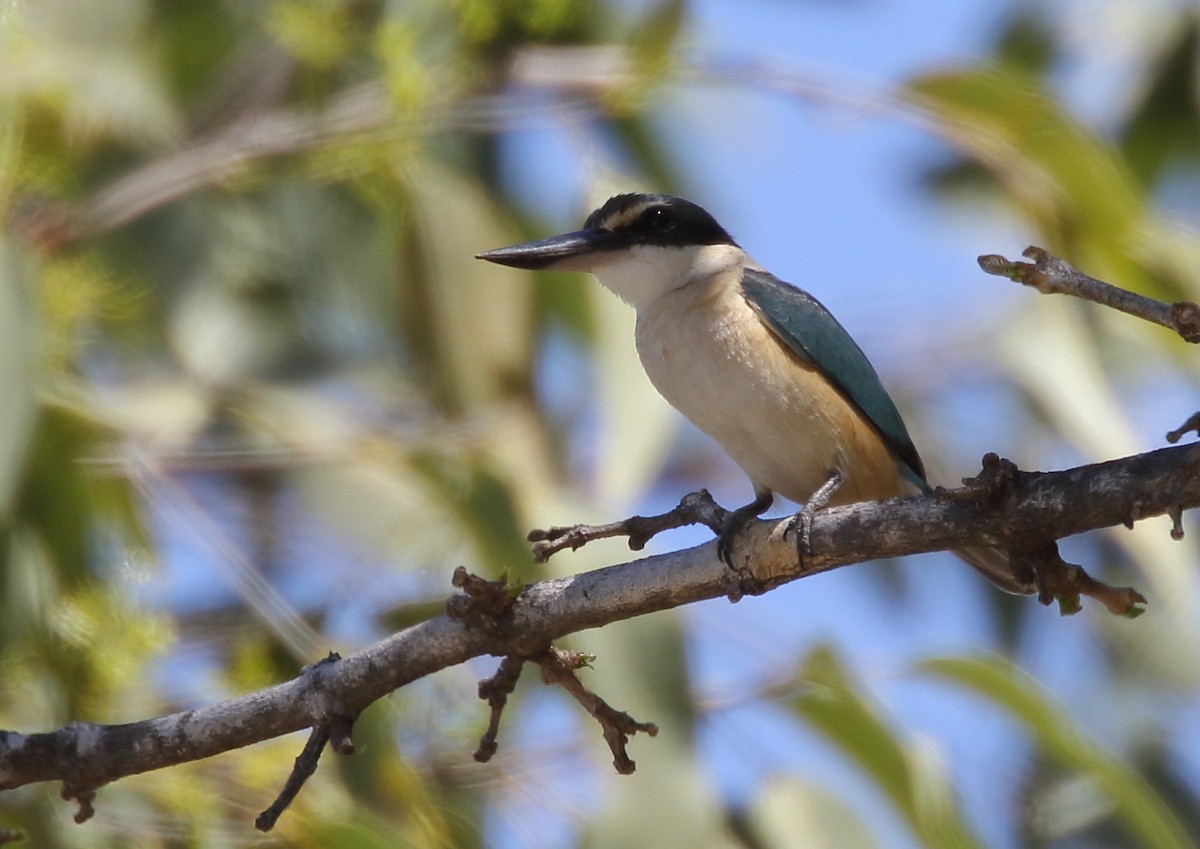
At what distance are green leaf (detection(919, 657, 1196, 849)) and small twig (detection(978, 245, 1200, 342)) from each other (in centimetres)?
164

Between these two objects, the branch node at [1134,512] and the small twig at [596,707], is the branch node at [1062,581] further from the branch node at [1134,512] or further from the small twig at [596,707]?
the small twig at [596,707]

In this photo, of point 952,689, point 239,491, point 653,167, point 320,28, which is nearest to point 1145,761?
point 952,689

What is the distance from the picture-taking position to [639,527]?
217 centimetres

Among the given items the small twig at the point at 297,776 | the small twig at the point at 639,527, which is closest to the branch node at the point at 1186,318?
the small twig at the point at 639,527

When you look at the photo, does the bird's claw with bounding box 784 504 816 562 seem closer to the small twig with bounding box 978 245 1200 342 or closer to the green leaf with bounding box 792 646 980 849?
the small twig with bounding box 978 245 1200 342

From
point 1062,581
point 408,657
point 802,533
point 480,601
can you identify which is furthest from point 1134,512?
point 408,657

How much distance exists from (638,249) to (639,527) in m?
1.21

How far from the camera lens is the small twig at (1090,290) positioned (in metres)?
1.68

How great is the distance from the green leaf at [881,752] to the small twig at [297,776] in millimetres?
1434

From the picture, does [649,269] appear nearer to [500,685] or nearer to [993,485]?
[500,685]

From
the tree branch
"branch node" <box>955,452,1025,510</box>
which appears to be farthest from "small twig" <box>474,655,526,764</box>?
"branch node" <box>955,452,1025,510</box>

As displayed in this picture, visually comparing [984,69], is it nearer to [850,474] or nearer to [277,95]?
[850,474]

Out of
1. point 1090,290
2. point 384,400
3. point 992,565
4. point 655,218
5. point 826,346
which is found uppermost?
point 384,400

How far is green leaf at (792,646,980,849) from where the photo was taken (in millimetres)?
3232
